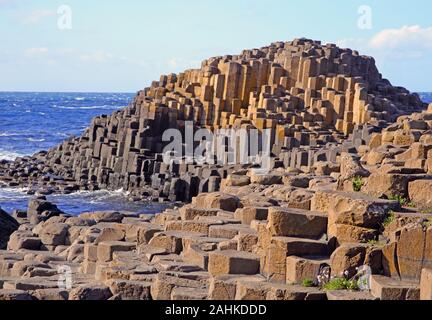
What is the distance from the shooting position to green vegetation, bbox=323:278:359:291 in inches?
437

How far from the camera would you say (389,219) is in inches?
472

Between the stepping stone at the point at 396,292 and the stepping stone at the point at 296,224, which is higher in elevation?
the stepping stone at the point at 296,224

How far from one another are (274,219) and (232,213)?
4623mm

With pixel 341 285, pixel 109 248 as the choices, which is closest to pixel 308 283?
pixel 341 285

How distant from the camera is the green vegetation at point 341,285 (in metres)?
11.1

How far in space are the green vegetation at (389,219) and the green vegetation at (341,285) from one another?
1046mm

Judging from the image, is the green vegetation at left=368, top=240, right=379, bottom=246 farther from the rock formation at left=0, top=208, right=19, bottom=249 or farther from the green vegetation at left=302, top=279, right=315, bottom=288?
the rock formation at left=0, top=208, right=19, bottom=249

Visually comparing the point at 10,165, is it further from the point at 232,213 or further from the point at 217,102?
the point at 232,213

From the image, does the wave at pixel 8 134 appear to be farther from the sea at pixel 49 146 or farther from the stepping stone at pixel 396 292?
the stepping stone at pixel 396 292

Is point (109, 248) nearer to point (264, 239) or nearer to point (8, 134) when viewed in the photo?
point (264, 239)

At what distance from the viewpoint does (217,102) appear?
47.6 meters

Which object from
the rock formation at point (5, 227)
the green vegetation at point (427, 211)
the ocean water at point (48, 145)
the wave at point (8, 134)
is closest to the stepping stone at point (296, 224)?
the green vegetation at point (427, 211)
